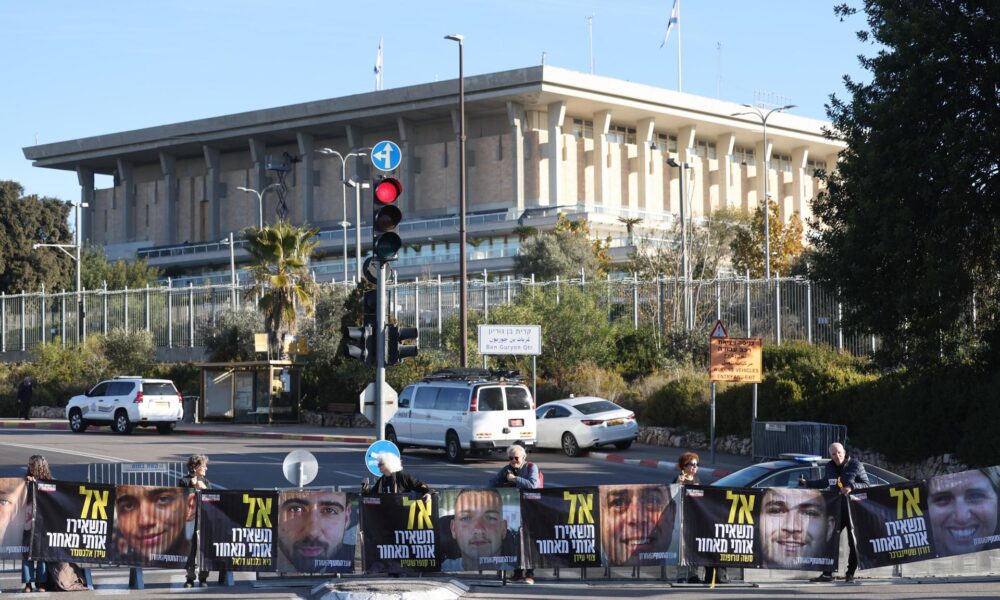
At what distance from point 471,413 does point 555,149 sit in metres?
59.4

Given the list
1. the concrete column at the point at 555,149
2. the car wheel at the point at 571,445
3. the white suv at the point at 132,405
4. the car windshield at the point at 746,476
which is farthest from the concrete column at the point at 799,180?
the car windshield at the point at 746,476

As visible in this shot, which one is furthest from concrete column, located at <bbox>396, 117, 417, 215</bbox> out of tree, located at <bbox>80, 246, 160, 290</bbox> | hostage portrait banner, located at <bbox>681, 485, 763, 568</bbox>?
hostage portrait banner, located at <bbox>681, 485, 763, 568</bbox>

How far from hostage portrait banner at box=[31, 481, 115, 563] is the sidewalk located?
49.4 ft

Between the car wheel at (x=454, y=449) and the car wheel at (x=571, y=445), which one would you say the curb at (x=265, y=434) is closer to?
the car wheel at (x=454, y=449)

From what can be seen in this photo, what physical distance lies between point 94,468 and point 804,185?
8908 cm

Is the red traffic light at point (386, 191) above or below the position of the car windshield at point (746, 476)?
A: above

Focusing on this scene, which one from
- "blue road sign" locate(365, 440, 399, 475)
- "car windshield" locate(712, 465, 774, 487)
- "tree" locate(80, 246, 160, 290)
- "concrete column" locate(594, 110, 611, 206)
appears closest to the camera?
"blue road sign" locate(365, 440, 399, 475)

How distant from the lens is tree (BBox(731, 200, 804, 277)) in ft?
218

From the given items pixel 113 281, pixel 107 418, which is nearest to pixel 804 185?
pixel 113 281

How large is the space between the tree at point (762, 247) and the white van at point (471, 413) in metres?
37.3

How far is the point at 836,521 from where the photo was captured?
1437 cm

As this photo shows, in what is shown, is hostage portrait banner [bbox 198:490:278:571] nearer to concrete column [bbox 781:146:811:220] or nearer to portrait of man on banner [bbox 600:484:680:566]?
portrait of man on banner [bbox 600:484:680:566]

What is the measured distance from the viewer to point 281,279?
46.5 metres

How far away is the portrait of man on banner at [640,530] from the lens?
14.2 m
